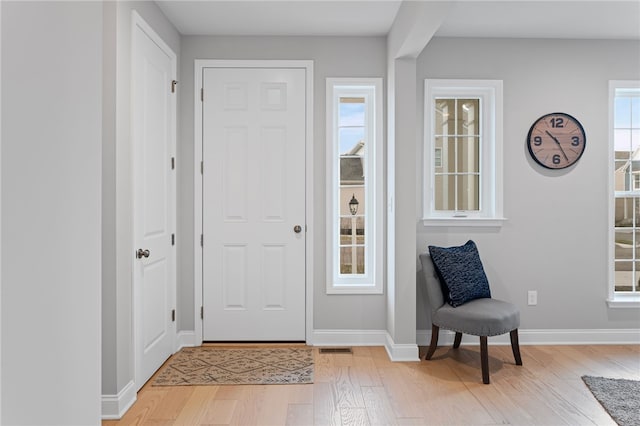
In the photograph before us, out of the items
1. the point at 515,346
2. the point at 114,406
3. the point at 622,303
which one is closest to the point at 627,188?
the point at 622,303

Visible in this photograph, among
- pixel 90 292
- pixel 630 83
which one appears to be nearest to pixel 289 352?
pixel 90 292

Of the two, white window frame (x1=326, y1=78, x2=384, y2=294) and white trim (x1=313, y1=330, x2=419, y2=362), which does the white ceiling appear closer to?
white window frame (x1=326, y1=78, x2=384, y2=294)

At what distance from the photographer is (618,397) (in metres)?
2.67

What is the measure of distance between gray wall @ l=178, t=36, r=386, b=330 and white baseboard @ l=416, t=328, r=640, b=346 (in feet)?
1.95

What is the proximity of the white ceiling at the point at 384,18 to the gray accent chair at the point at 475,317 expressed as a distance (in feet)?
6.11

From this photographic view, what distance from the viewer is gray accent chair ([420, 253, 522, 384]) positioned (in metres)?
2.94

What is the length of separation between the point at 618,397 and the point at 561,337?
3.60ft

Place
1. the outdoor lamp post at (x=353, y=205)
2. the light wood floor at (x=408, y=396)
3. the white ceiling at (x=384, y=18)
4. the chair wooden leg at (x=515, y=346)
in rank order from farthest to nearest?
1. the outdoor lamp post at (x=353, y=205)
2. the chair wooden leg at (x=515, y=346)
3. the white ceiling at (x=384, y=18)
4. the light wood floor at (x=408, y=396)

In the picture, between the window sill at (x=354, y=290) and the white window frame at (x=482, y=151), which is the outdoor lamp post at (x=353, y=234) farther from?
the white window frame at (x=482, y=151)

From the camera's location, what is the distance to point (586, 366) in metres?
3.22

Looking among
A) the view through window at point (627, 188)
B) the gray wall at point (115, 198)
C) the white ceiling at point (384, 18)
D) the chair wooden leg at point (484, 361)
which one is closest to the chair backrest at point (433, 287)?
the chair wooden leg at point (484, 361)

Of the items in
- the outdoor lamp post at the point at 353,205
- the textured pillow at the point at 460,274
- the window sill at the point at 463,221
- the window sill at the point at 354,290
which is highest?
the outdoor lamp post at the point at 353,205

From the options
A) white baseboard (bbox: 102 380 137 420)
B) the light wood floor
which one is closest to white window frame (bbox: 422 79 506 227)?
the light wood floor

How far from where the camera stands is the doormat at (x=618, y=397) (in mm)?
2426
